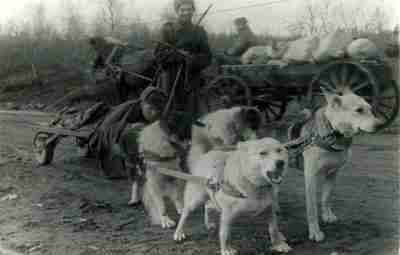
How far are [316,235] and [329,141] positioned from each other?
1.68ft

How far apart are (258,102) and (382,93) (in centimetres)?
70

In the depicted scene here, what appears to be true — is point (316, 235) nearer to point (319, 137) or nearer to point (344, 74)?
point (319, 137)

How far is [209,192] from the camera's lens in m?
3.53

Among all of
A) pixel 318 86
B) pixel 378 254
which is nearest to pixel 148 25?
pixel 318 86

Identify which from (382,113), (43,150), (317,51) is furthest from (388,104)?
(43,150)

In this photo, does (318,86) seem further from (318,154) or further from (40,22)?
(40,22)

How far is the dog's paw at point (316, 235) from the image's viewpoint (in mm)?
3461

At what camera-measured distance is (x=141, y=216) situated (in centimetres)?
407

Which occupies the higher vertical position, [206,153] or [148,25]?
[148,25]

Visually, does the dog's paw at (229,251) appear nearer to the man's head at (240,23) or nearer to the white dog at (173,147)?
the white dog at (173,147)

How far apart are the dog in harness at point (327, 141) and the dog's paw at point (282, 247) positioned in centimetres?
18

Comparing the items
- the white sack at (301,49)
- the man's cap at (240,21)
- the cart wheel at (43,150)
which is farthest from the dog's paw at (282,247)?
the cart wheel at (43,150)

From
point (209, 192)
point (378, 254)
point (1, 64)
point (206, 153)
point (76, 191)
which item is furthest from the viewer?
point (1, 64)

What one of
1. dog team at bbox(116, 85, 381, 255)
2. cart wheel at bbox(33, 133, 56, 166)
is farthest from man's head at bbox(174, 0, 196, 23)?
cart wheel at bbox(33, 133, 56, 166)
